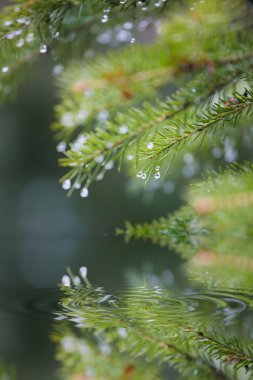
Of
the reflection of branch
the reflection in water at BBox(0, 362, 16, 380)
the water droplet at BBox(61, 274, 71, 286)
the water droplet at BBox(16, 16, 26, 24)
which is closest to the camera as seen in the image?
the reflection in water at BBox(0, 362, 16, 380)

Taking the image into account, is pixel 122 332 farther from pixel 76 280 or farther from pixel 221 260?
pixel 221 260

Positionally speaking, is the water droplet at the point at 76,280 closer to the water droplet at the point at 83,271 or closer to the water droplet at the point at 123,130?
the water droplet at the point at 83,271

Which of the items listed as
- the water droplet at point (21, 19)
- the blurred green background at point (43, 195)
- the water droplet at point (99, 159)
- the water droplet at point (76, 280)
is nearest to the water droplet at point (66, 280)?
the water droplet at point (76, 280)

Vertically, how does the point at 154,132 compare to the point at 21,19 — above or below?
below

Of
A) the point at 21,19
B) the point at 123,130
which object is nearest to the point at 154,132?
the point at 123,130

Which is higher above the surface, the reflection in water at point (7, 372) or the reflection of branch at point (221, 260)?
the reflection in water at point (7, 372)

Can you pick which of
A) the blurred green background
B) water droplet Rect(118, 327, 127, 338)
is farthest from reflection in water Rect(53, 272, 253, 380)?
the blurred green background

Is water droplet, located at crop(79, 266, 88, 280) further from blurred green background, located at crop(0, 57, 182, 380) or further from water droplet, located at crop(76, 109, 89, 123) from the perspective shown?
blurred green background, located at crop(0, 57, 182, 380)

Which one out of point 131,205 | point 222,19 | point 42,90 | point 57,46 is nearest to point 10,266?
point 57,46

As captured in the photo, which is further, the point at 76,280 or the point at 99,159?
the point at 76,280
